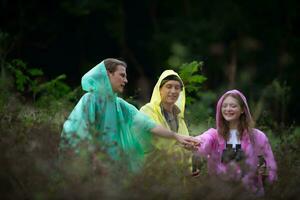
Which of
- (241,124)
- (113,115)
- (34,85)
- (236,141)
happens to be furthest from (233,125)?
(34,85)

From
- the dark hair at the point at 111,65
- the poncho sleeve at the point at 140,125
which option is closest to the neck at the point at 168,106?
the poncho sleeve at the point at 140,125

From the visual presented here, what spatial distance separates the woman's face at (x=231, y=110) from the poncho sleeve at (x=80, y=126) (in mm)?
1330

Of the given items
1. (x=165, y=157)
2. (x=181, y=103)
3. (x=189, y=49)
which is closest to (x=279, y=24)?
(x=189, y=49)

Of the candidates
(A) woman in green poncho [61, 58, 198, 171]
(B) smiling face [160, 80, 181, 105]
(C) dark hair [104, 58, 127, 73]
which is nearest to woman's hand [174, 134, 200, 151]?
(A) woman in green poncho [61, 58, 198, 171]

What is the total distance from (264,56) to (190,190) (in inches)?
848

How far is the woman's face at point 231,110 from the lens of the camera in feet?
24.0

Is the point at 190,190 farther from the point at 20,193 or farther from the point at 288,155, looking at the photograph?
the point at 288,155

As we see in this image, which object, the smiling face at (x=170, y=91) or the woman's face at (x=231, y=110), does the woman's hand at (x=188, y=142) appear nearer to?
the woman's face at (x=231, y=110)

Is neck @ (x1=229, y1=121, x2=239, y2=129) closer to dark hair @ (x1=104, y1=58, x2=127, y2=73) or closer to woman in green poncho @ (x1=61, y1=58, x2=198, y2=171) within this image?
woman in green poncho @ (x1=61, y1=58, x2=198, y2=171)

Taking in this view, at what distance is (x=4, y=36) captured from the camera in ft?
38.9

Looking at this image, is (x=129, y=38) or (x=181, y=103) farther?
(x=129, y=38)

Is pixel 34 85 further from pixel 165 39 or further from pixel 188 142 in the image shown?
pixel 165 39

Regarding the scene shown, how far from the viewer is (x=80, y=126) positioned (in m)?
6.53

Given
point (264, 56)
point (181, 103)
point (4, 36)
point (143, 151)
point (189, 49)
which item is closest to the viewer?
point (143, 151)
